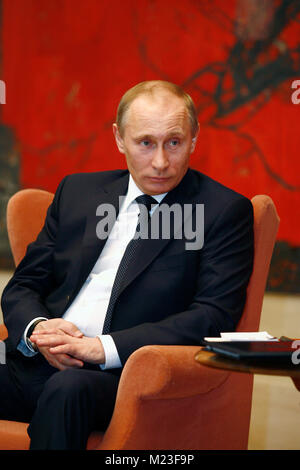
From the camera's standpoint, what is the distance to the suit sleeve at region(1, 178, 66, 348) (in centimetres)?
236

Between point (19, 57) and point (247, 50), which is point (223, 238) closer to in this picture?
point (247, 50)

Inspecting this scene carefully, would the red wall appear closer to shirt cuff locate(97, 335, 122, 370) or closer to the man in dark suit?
the man in dark suit

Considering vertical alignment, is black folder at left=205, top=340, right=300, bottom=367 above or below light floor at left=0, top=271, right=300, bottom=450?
above

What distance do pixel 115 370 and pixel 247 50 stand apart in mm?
2592

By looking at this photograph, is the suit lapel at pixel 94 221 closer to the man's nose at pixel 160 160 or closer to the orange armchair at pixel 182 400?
the man's nose at pixel 160 160

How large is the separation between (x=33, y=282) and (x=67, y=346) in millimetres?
532

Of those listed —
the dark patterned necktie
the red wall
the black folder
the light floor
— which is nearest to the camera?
the black folder

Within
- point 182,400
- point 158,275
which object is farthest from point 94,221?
point 182,400

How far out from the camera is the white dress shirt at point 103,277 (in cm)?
231

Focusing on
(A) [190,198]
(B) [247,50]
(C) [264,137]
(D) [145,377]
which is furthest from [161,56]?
(D) [145,377]

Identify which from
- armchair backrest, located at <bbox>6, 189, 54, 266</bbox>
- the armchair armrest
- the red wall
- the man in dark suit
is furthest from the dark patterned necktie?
the red wall

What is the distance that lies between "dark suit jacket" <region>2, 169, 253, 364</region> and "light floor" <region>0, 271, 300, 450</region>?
4.50 ft

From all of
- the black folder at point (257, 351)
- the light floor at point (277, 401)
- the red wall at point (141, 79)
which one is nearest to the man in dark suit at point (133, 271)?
the black folder at point (257, 351)

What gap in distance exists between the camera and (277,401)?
3842mm
